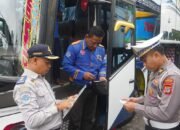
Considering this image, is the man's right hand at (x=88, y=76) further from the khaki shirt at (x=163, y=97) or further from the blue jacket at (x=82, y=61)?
the khaki shirt at (x=163, y=97)

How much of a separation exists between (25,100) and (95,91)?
1788 mm

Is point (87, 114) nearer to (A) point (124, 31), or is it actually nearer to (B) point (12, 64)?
(A) point (124, 31)

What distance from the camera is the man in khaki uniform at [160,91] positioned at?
2.48m

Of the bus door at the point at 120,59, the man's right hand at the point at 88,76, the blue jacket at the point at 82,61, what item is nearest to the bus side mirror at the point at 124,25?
the bus door at the point at 120,59

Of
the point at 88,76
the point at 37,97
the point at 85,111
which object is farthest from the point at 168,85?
the point at 85,111

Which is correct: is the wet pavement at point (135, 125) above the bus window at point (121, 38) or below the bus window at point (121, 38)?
below

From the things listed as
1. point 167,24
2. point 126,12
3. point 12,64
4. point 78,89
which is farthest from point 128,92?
point 167,24

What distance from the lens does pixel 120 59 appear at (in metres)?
4.20

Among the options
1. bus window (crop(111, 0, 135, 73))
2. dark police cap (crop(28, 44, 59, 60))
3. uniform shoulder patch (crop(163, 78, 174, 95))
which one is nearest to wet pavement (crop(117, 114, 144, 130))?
bus window (crop(111, 0, 135, 73))

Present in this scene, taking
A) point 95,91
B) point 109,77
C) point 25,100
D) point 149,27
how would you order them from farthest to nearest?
point 149,27, point 95,91, point 109,77, point 25,100

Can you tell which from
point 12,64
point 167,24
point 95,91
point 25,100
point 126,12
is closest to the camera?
point 25,100

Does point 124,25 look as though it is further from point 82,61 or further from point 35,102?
point 35,102

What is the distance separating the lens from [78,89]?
398cm

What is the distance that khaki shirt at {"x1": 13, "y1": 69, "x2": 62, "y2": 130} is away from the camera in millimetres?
2391
